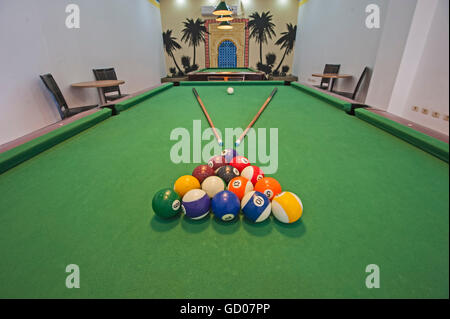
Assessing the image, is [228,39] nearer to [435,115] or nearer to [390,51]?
[390,51]

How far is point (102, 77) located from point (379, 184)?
16.4ft

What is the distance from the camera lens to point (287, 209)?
2.22 ft

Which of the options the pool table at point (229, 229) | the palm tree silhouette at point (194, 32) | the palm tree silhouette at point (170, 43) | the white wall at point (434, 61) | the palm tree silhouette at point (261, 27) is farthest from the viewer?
the palm tree silhouette at point (170, 43)

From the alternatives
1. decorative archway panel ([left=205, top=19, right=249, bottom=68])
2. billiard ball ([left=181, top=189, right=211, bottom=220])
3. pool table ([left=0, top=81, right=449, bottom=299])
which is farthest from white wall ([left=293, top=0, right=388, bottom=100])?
billiard ball ([left=181, top=189, right=211, bottom=220])

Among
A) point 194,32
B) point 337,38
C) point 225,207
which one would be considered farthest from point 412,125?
point 194,32

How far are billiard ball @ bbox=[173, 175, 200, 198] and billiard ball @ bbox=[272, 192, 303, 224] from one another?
1.03 feet

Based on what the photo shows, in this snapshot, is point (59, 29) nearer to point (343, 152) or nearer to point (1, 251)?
point (1, 251)

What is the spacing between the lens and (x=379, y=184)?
2.67 ft

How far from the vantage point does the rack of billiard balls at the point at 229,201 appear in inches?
27.1

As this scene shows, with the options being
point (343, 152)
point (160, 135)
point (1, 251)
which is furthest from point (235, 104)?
point (1, 251)

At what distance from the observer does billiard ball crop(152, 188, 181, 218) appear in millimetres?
694

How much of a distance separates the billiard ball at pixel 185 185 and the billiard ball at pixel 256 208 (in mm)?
223

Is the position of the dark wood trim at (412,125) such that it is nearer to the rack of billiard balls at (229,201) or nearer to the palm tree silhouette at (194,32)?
the rack of billiard balls at (229,201)

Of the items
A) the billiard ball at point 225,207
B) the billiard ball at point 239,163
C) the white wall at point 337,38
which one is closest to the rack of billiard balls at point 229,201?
the billiard ball at point 225,207
